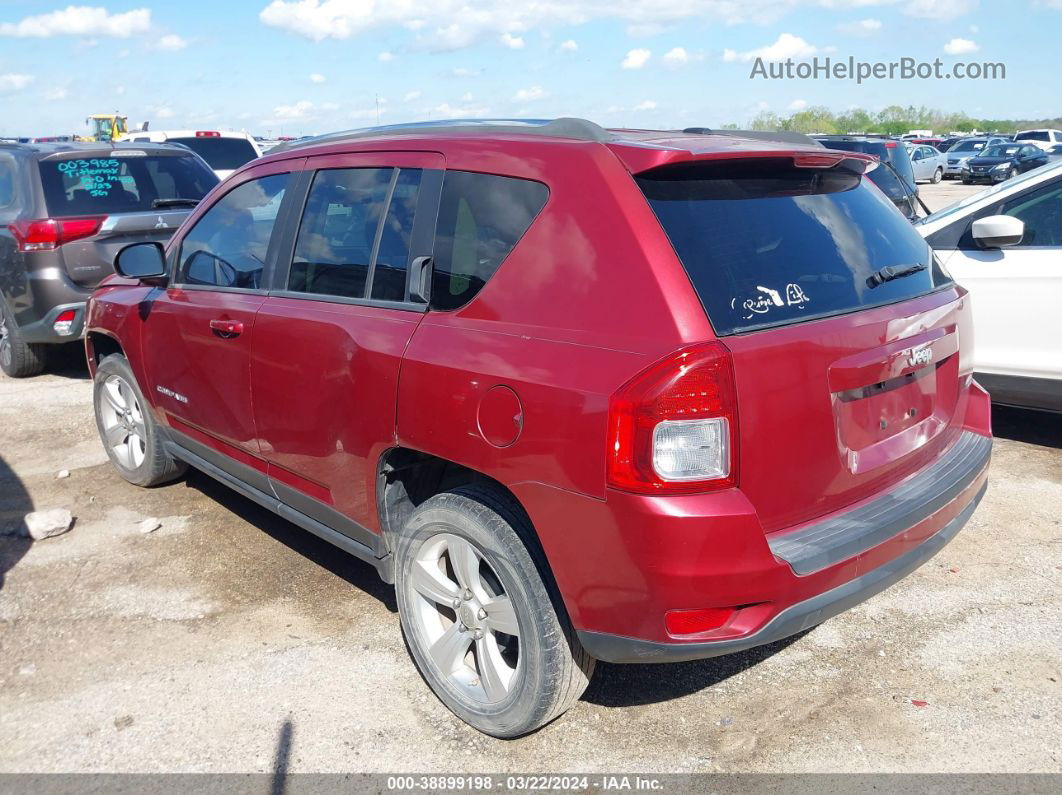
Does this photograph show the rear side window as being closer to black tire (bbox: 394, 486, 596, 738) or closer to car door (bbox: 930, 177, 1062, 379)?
black tire (bbox: 394, 486, 596, 738)

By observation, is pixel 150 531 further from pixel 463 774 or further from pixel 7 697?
pixel 463 774

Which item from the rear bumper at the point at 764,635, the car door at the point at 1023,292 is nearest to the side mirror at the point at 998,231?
the car door at the point at 1023,292

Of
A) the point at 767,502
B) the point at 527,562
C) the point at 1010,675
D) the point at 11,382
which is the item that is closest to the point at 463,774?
the point at 527,562

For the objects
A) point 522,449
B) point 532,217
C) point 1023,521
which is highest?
point 532,217

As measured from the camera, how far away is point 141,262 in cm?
436

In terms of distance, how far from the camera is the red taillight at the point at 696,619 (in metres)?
2.41

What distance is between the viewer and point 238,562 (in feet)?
14.1

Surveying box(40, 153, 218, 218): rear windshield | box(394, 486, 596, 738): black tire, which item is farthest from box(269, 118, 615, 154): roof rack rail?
box(40, 153, 218, 218): rear windshield

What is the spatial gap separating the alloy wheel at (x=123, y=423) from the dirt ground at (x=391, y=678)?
27.7 inches

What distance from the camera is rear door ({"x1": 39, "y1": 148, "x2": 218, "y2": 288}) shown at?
23.8 feet

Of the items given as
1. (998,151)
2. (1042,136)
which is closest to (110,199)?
(998,151)

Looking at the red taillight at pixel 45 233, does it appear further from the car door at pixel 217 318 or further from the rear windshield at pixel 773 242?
the rear windshield at pixel 773 242

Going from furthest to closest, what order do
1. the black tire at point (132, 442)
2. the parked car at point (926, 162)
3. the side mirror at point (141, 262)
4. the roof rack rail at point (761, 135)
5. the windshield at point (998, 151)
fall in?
the parked car at point (926, 162), the windshield at point (998, 151), the black tire at point (132, 442), the side mirror at point (141, 262), the roof rack rail at point (761, 135)

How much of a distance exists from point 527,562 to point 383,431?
2.34 feet
